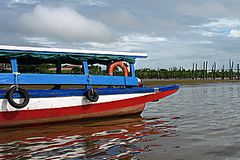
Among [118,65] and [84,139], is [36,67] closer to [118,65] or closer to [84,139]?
[118,65]

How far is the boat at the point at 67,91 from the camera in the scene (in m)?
9.47

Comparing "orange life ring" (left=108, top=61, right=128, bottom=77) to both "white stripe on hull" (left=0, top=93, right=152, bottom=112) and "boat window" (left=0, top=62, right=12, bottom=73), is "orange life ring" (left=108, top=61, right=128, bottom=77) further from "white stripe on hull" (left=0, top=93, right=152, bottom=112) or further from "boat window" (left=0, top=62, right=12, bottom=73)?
"boat window" (left=0, top=62, right=12, bottom=73)

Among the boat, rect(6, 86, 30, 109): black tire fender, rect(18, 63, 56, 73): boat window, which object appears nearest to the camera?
rect(6, 86, 30, 109): black tire fender

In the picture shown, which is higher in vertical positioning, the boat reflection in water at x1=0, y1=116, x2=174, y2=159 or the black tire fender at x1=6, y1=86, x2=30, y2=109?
the black tire fender at x1=6, y1=86, x2=30, y2=109

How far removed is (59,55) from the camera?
10.6 metres

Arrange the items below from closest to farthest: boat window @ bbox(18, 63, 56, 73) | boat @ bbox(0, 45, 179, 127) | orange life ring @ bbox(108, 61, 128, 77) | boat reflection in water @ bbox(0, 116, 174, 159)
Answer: boat reflection in water @ bbox(0, 116, 174, 159) → boat @ bbox(0, 45, 179, 127) → orange life ring @ bbox(108, 61, 128, 77) → boat window @ bbox(18, 63, 56, 73)

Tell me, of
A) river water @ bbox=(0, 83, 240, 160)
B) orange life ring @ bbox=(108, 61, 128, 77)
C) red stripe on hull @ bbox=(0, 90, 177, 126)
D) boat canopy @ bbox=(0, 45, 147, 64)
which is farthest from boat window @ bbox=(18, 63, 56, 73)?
river water @ bbox=(0, 83, 240, 160)

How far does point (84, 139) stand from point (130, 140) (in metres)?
1.11

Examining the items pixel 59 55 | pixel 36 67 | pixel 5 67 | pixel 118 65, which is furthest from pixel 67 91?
pixel 36 67

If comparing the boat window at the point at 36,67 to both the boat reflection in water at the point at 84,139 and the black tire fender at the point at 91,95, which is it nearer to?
the black tire fender at the point at 91,95

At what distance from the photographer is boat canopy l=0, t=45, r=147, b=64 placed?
9.81 m

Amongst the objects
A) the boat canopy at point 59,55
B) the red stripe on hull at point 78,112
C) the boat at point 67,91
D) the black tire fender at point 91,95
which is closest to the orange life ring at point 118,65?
the boat at point 67,91

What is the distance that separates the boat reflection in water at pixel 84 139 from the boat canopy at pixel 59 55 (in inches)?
83.4

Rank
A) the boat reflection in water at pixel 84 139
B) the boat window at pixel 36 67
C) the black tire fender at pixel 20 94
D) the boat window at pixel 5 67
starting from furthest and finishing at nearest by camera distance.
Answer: the boat window at pixel 36 67 < the boat window at pixel 5 67 < the black tire fender at pixel 20 94 < the boat reflection in water at pixel 84 139
